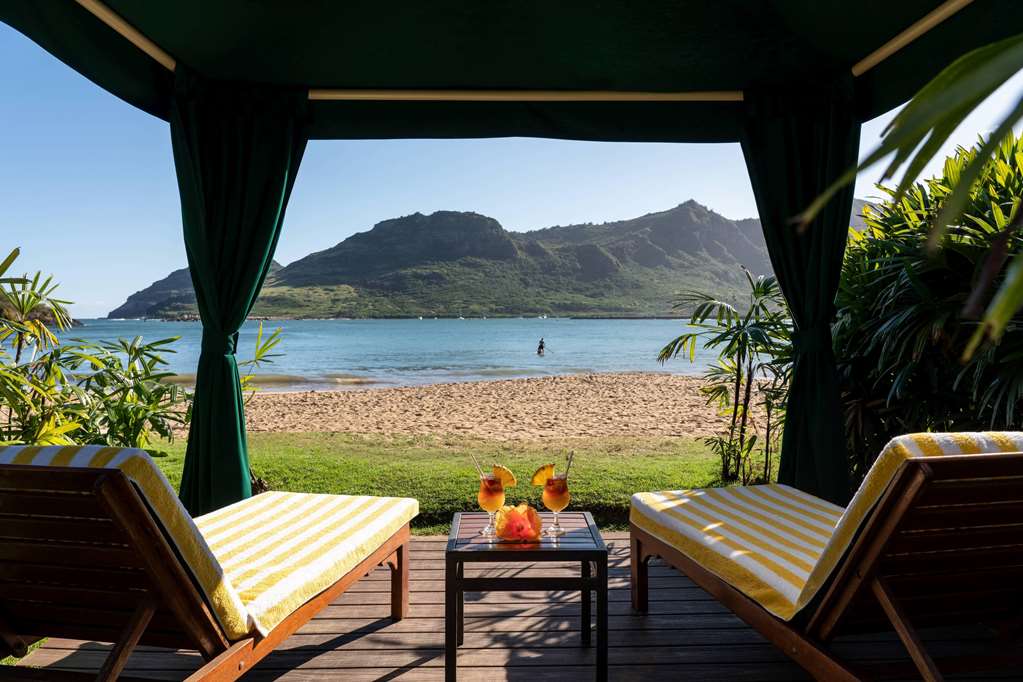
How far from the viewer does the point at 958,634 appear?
96.9 inches

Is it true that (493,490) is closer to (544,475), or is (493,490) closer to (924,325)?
(544,475)

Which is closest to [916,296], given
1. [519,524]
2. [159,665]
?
[519,524]

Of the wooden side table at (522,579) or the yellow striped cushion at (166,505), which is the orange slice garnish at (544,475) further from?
the yellow striped cushion at (166,505)

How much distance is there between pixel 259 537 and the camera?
93.2 inches

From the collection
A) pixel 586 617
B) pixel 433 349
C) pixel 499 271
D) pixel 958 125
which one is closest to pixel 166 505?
pixel 586 617

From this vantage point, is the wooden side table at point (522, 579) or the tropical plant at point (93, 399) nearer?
the wooden side table at point (522, 579)

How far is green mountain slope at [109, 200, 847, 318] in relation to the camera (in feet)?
154

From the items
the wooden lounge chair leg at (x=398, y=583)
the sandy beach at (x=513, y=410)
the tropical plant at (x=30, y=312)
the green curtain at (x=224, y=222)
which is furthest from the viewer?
the sandy beach at (x=513, y=410)

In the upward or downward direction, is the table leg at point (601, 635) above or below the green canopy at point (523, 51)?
below

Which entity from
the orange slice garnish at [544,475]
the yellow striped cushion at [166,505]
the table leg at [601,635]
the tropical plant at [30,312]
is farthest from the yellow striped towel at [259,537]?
the tropical plant at [30,312]

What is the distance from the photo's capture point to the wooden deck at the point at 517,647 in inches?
87.6

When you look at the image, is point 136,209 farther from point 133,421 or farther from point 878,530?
point 878,530

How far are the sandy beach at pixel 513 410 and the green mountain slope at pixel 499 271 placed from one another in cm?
3304

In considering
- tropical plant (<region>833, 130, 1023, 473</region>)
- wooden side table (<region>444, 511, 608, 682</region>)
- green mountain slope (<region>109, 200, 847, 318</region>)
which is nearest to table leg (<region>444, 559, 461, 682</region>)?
wooden side table (<region>444, 511, 608, 682</region>)
